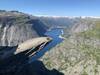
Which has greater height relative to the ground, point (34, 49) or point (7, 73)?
point (34, 49)

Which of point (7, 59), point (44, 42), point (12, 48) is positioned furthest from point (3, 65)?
point (44, 42)

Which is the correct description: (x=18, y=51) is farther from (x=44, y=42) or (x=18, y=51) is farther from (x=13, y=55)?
(x=44, y=42)

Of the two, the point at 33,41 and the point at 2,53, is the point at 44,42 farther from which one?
the point at 2,53

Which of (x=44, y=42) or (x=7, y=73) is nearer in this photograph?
(x=7, y=73)

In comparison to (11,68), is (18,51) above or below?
above

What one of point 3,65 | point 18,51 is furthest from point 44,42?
point 3,65

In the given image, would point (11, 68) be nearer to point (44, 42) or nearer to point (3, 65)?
point (3, 65)

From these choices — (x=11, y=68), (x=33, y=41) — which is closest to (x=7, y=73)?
(x=11, y=68)

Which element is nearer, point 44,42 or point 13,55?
point 13,55
